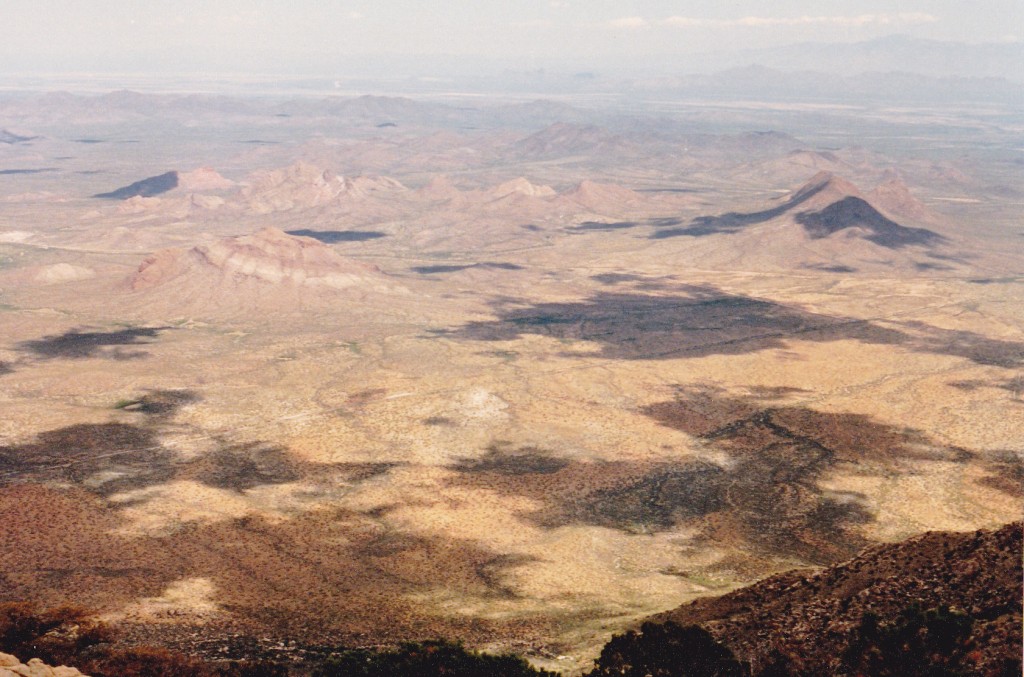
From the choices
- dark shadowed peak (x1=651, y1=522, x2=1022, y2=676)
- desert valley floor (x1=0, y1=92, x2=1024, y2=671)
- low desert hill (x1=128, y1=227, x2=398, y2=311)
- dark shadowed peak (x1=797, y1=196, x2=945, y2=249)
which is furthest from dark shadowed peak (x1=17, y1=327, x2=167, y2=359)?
dark shadowed peak (x1=797, y1=196, x2=945, y2=249)

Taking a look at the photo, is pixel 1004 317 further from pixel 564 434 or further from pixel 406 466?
pixel 406 466

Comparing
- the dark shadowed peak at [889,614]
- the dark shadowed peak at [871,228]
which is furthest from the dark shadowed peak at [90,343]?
the dark shadowed peak at [871,228]

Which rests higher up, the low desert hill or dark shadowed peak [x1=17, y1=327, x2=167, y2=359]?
the low desert hill

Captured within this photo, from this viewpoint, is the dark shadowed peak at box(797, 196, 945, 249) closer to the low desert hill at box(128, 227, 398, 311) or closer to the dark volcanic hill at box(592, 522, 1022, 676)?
the low desert hill at box(128, 227, 398, 311)

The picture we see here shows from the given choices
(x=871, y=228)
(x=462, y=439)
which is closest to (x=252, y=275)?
(x=462, y=439)

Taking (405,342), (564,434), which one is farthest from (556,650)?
(405,342)

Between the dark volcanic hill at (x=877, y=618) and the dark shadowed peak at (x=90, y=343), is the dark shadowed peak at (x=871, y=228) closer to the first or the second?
the dark shadowed peak at (x=90, y=343)

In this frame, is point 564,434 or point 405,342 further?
point 405,342
